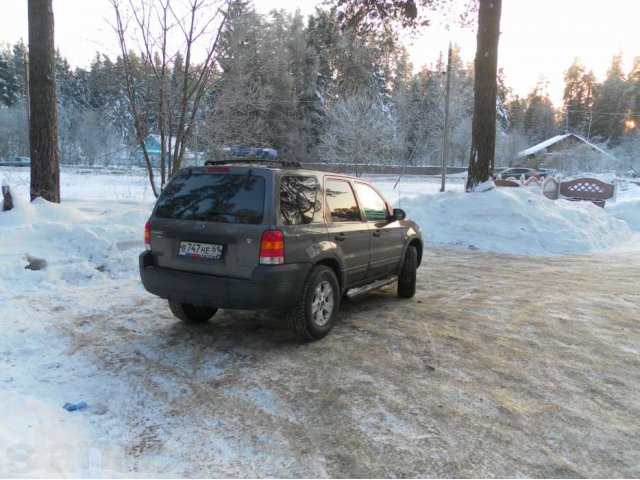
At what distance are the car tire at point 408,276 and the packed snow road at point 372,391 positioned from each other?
330 mm

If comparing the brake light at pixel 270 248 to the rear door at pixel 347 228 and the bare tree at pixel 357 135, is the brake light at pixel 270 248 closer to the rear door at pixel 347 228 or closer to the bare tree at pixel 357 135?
the rear door at pixel 347 228

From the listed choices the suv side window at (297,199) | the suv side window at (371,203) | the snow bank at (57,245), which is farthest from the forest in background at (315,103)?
the suv side window at (297,199)

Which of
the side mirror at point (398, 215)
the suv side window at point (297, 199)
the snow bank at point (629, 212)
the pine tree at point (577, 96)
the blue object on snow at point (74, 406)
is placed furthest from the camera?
the pine tree at point (577, 96)

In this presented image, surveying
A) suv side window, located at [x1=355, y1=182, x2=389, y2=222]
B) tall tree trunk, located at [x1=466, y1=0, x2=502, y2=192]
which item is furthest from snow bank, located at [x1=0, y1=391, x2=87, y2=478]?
tall tree trunk, located at [x1=466, y1=0, x2=502, y2=192]

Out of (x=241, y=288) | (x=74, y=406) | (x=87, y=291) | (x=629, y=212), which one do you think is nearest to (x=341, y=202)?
(x=241, y=288)

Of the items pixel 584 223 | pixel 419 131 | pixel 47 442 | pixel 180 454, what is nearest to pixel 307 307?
pixel 180 454

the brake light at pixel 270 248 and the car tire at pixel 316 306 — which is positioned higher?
the brake light at pixel 270 248

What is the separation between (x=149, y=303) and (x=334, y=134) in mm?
37471

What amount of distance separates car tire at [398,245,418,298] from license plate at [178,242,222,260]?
3.06 metres

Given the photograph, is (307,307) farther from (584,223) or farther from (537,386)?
(584,223)

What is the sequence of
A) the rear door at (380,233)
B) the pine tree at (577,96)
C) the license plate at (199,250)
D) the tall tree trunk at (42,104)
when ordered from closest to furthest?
the license plate at (199,250)
the rear door at (380,233)
the tall tree trunk at (42,104)
the pine tree at (577,96)

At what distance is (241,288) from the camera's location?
4227 millimetres

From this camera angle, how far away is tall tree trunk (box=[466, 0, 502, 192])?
528 inches

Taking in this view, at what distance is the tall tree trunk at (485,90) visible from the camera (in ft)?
44.0
